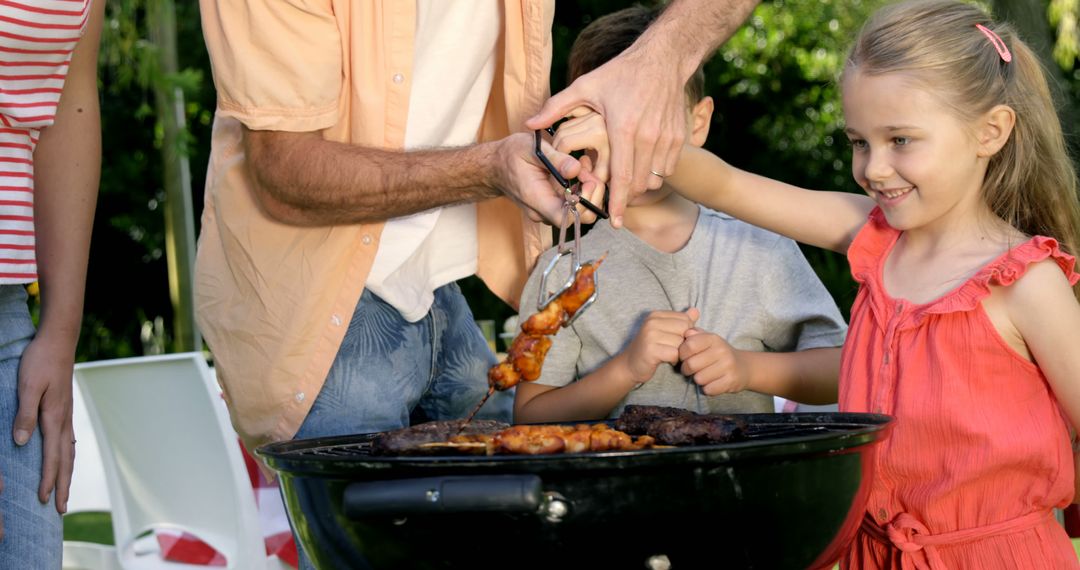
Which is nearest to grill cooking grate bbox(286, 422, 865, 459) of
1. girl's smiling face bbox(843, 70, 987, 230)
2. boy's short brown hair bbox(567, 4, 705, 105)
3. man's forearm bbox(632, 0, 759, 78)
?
girl's smiling face bbox(843, 70, 987, 230)

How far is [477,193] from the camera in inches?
86.9

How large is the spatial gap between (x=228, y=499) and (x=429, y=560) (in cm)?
210

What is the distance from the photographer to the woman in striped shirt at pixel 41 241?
2.03m

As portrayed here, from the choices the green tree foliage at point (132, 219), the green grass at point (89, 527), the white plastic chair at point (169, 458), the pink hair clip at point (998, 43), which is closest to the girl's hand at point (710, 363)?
the pink hair clip at point (998, 43)

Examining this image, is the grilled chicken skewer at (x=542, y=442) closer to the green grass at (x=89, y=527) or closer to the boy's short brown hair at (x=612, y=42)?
the boy's short brown hair at (x=612, y=42)

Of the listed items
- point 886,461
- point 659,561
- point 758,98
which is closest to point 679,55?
point 886,461

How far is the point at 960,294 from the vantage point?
2.05 meters

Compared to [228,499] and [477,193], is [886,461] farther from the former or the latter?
[228,499]

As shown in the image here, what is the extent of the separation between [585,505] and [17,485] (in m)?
1.09

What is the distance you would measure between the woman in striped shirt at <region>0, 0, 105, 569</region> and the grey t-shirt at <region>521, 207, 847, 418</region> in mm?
908

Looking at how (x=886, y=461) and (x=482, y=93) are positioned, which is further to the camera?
(x=482, y=93)

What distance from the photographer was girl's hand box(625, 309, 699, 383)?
2365mm

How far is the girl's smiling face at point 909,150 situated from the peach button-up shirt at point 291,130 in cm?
69

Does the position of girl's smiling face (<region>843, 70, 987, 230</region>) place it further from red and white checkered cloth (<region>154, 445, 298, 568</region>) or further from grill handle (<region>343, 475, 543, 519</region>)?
red and white checkered cloth (<region>154, 445, 298, 568</region>)
